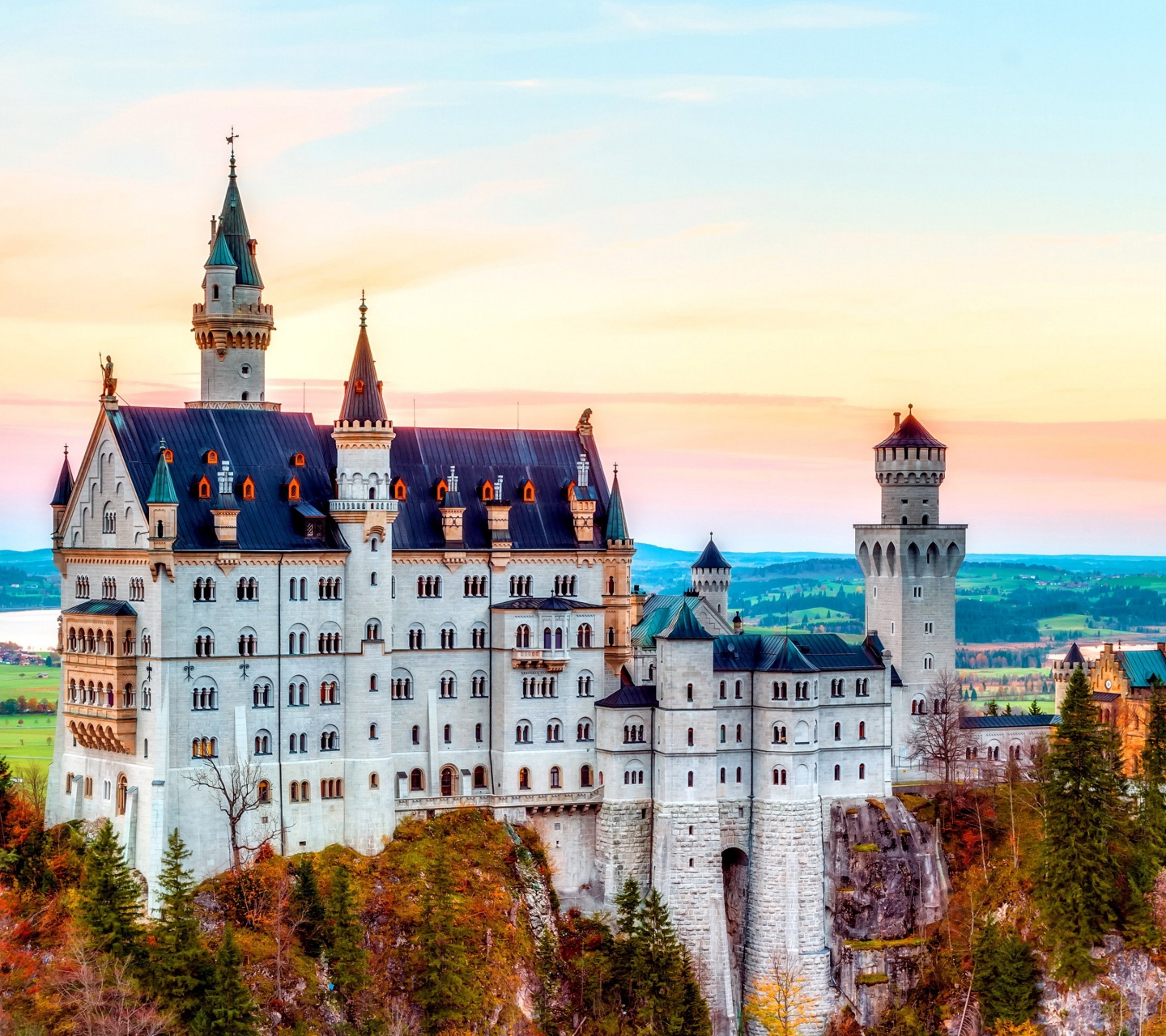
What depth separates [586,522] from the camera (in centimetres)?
11225

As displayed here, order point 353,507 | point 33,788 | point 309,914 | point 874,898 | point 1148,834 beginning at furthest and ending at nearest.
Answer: point 33,788 → point 874,898 → point 1148,834 → point 353,507 → point 309,914

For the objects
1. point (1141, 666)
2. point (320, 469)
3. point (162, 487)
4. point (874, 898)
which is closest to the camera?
point (162, 487)

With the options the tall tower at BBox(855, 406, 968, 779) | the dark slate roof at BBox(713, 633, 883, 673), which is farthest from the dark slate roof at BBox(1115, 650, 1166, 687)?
the dark slate roof at BBox(713, 633, 883, 673)

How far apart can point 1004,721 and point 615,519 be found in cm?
3127

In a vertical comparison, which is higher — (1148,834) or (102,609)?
(102,609)

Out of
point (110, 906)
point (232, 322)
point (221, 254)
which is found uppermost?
point (221, 254)

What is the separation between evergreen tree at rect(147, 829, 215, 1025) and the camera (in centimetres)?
8919

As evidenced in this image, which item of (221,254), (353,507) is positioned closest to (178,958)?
(353,507)

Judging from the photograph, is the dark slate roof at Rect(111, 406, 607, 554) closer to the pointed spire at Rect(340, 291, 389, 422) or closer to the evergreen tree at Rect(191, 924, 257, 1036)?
the pointed spire at Rect(340, 291, 389, 422)

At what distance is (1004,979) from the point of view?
4232 inches

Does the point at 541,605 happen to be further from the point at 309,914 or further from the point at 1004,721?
the point at 1004,721

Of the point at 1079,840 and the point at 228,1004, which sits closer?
the point at 228,1004

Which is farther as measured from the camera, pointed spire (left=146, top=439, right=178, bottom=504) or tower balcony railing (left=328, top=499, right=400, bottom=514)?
tower balcony railing (left=328, top=499, right=400, bottom=514)

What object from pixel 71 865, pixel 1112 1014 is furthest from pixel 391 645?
pixel 1112 1014
